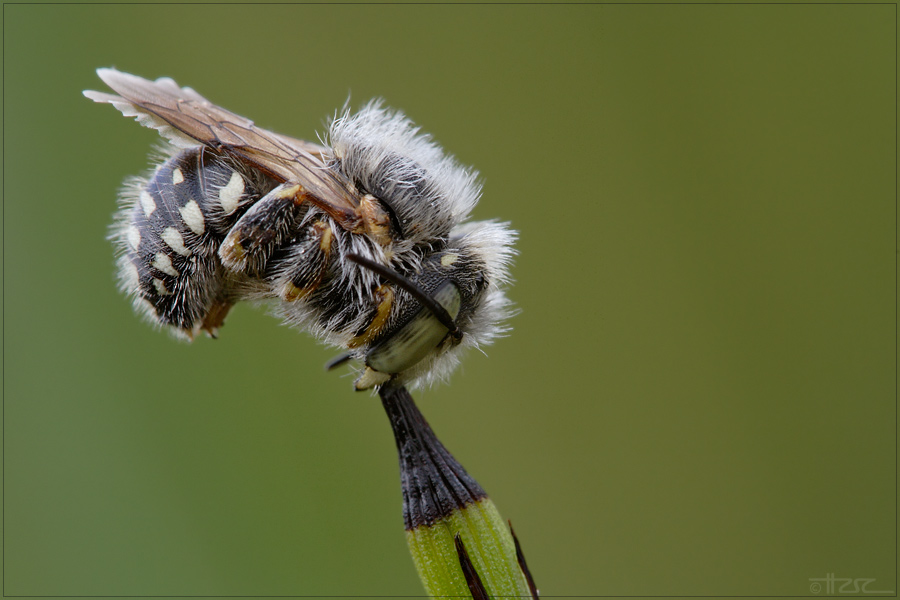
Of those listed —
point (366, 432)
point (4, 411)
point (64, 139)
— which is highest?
point (64, 139)

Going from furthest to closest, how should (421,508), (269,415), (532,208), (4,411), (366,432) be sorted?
(532,208), (366,432), (269,415), (4,411), (421,508)

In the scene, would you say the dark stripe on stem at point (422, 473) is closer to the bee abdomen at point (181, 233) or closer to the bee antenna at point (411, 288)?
the bee antenna at point (411, 288)

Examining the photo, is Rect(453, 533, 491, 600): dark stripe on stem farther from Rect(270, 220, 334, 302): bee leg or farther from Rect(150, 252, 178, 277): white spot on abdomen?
Rect(150, 252, 178, 277): white spot on abdomen

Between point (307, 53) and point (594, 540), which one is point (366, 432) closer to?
point (594, 540)

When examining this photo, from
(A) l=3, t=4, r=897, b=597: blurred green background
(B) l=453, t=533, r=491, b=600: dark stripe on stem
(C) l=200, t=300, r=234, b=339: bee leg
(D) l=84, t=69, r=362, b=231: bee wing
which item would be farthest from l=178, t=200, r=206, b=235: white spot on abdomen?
(A) l=3, t=4, r=897, b=597: blurred green background

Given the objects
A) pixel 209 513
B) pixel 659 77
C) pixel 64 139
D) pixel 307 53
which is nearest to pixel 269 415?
pixel 209 513

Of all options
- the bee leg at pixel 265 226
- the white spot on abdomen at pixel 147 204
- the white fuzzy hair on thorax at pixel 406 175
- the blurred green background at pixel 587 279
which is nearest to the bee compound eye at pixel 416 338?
the white fuzzy hair on thorax at pixel 406 175
